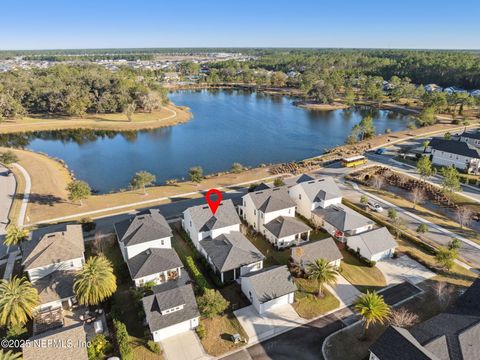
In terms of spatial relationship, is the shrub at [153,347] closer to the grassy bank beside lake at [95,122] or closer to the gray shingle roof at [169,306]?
the gray shingle roof at [169,306]

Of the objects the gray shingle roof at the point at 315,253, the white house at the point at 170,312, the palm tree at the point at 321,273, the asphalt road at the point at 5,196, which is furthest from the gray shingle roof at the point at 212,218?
the asphalt road at the point at 5,196

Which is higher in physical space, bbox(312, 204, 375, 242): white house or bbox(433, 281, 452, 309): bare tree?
bbox(312, 204, 375, 242): white house

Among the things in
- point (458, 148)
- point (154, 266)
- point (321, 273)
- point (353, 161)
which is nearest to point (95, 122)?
point (353, 161)

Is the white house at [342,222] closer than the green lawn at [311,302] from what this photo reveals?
No

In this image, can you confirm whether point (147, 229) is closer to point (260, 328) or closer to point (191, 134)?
point (260, 328)

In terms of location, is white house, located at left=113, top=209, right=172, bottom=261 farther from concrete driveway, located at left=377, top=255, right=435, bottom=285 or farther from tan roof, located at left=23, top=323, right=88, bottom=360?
concrete driveway, located at left=377, top=255, right=435, bottom=285

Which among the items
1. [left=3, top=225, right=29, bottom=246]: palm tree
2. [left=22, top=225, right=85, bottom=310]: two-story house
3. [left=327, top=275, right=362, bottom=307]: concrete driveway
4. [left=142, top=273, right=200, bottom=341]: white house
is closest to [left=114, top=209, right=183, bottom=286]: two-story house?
[left=142, top=273, right=200, bottom=341]: white house
